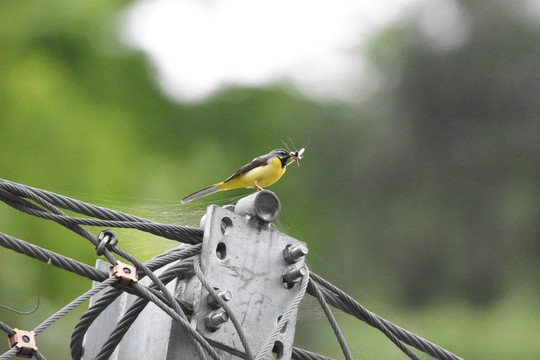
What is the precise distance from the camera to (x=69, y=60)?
14.7 m

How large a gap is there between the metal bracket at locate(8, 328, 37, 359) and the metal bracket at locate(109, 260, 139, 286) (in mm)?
325

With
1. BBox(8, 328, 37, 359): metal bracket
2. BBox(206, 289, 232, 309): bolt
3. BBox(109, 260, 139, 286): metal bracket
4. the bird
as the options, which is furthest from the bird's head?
BBox(8, 328, 37, 359): metal bracket

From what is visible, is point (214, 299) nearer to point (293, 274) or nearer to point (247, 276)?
point (247, 276)

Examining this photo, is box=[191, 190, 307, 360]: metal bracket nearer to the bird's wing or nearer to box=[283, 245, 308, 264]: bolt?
box=[283, 245, 308, 264]: bolt

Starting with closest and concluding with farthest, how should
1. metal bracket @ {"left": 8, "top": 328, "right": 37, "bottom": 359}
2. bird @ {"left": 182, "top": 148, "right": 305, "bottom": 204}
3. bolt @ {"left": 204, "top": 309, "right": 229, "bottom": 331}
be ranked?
metal bracket @ {"left": 8, "top": 328, "right": 37, "bottom": 359}, bolt @ {"left": 204, "top": 309, "right": 229, "bottom": 331}, bird @ {"left": 182, "top": 148, "right": 305, "bottom": 204}

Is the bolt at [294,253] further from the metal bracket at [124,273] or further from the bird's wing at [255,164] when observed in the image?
the bird's wing at [255,164]

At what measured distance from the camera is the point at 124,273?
322 centimetres

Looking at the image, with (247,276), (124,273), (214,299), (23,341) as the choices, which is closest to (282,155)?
(247,276)

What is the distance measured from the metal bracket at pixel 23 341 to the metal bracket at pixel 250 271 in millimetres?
561

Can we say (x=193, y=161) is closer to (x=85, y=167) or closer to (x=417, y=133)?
(x=85, y=167)

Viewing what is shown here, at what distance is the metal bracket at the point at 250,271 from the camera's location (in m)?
3.39

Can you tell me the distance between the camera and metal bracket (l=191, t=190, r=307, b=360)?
3389 millimetres

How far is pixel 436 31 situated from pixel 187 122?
875 centimetres

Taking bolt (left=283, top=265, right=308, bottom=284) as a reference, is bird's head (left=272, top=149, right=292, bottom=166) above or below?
above
